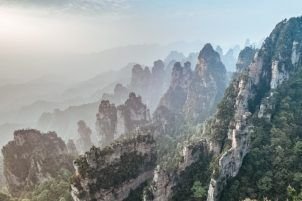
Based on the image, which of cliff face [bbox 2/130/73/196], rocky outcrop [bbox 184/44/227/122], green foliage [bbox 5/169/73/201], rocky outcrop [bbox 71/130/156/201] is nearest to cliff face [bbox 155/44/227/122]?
rocky outcrop [bbox 184/44/227/122]

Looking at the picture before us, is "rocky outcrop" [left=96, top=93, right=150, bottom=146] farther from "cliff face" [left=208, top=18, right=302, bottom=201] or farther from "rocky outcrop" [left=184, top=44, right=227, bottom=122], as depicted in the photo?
"cliff face" [left=208, top=18, right=302, bottom=201]

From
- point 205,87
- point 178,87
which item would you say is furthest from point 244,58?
point 178,87

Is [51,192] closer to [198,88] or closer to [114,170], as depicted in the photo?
[114,170]

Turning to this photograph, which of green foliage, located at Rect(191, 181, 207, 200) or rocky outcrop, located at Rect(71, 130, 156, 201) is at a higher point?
rocky outcrop, located at Rect(71, 130, 156, 201)

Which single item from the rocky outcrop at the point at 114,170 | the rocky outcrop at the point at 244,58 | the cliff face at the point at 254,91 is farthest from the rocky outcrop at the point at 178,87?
the rocky outcrop at the point at 114,170

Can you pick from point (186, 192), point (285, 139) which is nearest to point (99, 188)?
point (186, 192)

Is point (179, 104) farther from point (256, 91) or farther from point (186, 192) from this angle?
point (186, 192)
